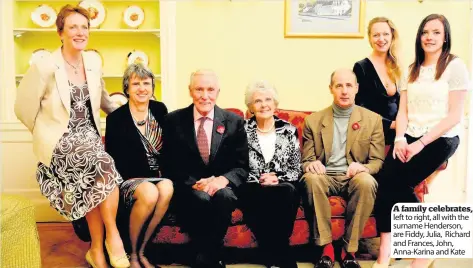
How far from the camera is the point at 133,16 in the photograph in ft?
11.1

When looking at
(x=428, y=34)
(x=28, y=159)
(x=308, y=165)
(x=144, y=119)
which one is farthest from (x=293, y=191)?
(x=28, y=159)

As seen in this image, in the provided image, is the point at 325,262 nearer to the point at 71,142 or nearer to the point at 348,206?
the point at 348,206

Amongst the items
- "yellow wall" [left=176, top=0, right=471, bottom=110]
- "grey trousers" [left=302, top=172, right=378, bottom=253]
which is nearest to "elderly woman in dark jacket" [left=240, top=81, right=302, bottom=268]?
"grey trousers" [left=302, top=172, right=378, bottom=253]

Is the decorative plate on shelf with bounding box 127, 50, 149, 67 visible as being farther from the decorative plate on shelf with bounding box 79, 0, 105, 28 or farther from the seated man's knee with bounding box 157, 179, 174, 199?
the seated man's knee with bounding box 157, 179, 174, 199

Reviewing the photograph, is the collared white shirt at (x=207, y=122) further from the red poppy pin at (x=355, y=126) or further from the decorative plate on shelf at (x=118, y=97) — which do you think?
the decorative plate on shelf at (x=118, y=97)

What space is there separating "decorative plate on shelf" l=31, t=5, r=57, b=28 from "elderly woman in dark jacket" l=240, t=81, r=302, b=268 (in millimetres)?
1896

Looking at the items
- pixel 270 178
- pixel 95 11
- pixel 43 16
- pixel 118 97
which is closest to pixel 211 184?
pixel 270 178

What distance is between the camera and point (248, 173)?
7.80 feet

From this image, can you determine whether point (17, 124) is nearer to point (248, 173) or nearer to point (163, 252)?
point (163, 252)

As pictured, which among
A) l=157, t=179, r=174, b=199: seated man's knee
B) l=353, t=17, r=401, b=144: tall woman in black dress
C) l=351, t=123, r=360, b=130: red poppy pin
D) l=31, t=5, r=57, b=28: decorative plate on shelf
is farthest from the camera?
l=31, t=5, r=57, b=28: decorative plate on shelf

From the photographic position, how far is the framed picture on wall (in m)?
3.25

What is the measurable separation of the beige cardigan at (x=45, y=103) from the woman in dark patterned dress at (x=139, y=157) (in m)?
0.27

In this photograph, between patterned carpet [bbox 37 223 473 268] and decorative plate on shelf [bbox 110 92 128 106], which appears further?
decorative plate on shelf [bbox 110 92 128 106]

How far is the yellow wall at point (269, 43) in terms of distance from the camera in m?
3.29
